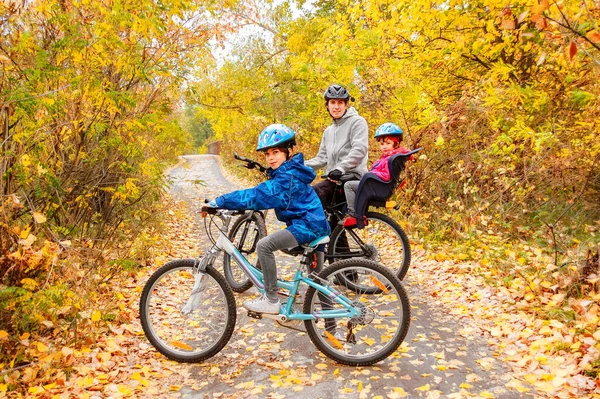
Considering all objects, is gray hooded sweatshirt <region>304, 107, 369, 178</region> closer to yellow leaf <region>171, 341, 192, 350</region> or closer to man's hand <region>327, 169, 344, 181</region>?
man's hand <region>327, 169, 344, 181</region>

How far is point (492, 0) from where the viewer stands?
21.3 ft

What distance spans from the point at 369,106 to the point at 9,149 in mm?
7616

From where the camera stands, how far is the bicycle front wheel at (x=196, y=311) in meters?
4.25

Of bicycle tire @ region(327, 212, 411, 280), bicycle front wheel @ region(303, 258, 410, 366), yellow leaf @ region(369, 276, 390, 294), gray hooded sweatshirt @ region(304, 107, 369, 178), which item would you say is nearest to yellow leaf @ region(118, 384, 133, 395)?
bicycle front wheel @ region(303, 258, 410, 366)

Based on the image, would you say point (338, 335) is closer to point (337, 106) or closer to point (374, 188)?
point (374, 188)

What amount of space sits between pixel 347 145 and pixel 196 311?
267 cm

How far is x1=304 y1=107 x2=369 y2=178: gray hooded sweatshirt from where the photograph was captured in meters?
5.73

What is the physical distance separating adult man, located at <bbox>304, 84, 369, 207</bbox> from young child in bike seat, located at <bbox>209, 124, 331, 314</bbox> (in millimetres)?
1356

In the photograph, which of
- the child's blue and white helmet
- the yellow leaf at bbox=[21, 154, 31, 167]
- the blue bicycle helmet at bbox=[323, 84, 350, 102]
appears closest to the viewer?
the yellow leaf at bbox=[21, 154, 31, 167]

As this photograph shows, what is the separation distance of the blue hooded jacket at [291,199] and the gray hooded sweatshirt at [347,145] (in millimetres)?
1503

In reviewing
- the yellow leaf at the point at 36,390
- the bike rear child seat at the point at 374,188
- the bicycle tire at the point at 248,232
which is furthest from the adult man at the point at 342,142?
the yellow leaf at the point at 36,390

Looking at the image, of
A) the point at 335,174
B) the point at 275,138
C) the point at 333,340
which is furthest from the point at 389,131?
the point at 333,340

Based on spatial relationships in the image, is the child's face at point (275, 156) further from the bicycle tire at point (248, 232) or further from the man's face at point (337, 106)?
the man's face at point (337, 106)

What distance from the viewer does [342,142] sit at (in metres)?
5.88
